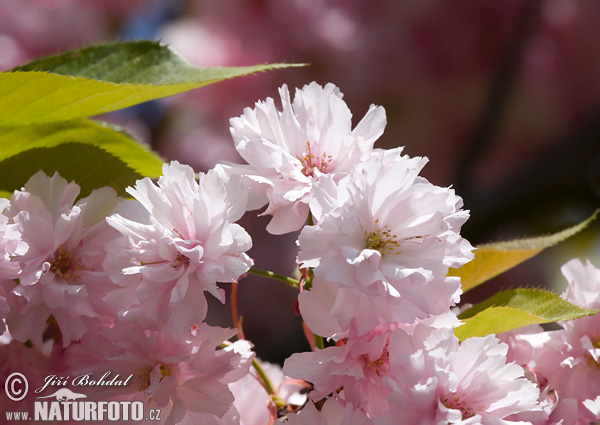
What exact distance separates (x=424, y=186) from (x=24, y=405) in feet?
1.15

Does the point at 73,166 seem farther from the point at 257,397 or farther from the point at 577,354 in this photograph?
the point at 577,354

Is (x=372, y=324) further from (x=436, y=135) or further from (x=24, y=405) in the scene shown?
(x=436, y=135)

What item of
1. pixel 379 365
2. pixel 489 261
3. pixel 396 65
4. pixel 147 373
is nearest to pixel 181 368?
pixel 147 373

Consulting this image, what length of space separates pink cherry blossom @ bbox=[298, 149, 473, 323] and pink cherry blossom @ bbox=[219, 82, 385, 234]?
0.13ft

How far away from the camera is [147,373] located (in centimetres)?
49

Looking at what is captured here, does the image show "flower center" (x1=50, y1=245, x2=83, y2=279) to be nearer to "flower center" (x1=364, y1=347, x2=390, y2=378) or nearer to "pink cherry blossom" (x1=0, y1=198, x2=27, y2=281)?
"pink cherry blossom" (x1=0, y1=198, x2=27, y2=281)

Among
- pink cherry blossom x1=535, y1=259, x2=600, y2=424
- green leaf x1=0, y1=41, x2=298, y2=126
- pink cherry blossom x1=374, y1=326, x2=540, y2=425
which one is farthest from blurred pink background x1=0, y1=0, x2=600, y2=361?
pink cherry blossom x1=374, y1=326, x2=540, y2=425

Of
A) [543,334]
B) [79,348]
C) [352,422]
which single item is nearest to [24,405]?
[79,348]

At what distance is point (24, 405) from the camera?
1.83 feet

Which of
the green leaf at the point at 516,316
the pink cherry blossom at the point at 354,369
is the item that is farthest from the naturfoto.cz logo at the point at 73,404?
the green leaf at the point at 516,316

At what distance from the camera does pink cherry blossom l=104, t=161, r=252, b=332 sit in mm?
439

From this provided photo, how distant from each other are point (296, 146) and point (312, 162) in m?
0.02

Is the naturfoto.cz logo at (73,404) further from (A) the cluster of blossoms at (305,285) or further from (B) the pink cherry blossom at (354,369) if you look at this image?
(B) the pink cherry blossom at (354,369)

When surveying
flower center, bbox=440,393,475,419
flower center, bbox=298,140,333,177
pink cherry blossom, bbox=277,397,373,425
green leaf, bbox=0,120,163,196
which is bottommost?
pink cherry blossom, bbox=277,397,373,425
